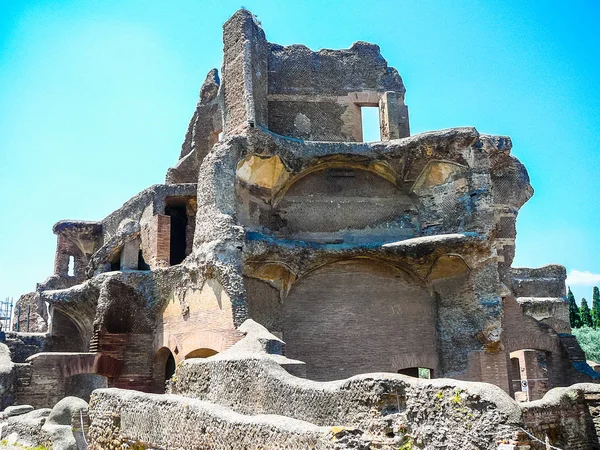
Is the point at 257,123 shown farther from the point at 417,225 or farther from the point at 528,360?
the point at 528,360

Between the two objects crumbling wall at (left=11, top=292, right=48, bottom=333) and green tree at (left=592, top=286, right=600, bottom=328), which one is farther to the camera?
green tree at (left=592, top=286, right=600, bottom=328)

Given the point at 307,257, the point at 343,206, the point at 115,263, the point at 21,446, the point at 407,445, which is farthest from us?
the point at 115,263

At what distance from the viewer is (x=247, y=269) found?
12.6m

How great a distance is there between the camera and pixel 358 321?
1361 cm

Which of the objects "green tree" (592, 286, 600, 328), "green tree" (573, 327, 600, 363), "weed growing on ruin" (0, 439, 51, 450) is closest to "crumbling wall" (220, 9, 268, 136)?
"weed growing on ruin" (0, 439, 51, 450)

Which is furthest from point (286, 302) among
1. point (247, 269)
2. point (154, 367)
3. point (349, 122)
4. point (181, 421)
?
point (181, 421)

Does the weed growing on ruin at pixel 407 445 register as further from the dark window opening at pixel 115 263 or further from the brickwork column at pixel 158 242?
the dark window opening at pixel 115 263

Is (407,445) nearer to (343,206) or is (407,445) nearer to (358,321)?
(358,321)

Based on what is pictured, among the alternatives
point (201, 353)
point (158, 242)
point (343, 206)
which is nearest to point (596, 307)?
point (343, 206)

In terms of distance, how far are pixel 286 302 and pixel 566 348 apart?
7.01 metres

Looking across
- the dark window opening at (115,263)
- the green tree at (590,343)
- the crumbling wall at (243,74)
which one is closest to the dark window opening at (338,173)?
the crumbling wall at (243,74)

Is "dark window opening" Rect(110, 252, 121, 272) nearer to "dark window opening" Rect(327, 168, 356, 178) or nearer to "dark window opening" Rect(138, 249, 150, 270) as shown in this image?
"dark window opening" Rect(138, 249, 150, 270)

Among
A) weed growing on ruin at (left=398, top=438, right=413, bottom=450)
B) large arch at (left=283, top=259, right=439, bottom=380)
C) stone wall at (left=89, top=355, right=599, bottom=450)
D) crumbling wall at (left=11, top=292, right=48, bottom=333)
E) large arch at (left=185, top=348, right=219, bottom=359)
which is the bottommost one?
weed growing on ruin at (left=398, top=438, right=413, bottom=450)

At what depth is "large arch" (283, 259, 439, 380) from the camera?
1324 cm
